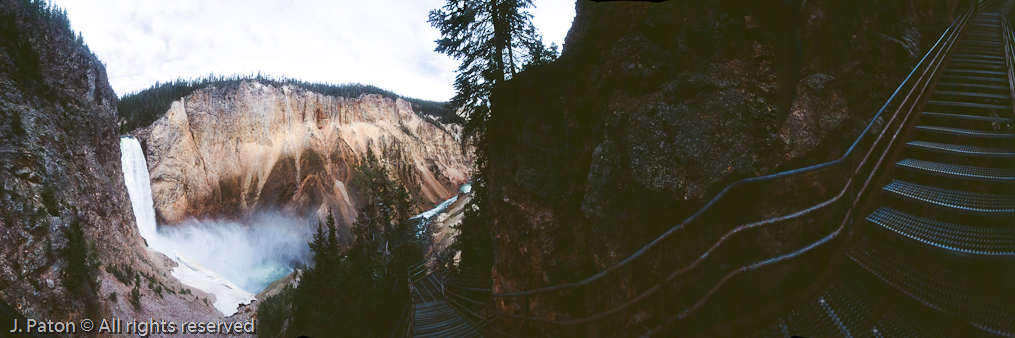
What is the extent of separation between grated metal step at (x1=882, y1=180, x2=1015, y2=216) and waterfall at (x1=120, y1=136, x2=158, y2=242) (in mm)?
42661

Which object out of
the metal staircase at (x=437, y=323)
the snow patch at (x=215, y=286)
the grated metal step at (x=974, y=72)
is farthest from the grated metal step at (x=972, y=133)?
the snow patch at (x=215, y=286)

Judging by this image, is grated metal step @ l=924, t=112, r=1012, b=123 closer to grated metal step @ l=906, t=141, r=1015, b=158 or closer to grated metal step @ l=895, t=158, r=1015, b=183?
grated metal step @ l=906, t=141, r=1015, b=158

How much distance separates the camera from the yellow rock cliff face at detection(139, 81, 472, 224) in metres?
37.1

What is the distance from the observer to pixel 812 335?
86.0 inches

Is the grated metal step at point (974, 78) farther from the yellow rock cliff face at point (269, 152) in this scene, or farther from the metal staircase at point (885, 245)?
the yellow rock cliff face at point (269, 152)

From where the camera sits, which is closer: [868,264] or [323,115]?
[868,264]

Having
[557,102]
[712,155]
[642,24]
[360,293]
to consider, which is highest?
[642,24]

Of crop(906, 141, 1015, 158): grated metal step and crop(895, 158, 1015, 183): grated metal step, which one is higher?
crop(906, 141, 1015, 158): grated metal step

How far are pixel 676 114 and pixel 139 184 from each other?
45.7 metres

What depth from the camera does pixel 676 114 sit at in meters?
5.45

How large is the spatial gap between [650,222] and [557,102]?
3.30 meters

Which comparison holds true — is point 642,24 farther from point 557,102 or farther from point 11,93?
point 11,93

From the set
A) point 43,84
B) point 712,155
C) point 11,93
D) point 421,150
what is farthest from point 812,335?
point 421,150

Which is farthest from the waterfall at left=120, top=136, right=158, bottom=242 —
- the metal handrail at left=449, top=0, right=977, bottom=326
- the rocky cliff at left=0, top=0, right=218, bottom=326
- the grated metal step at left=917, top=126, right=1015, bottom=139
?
the grated metal step at left=917, top=126, right=1015, bottom=139
